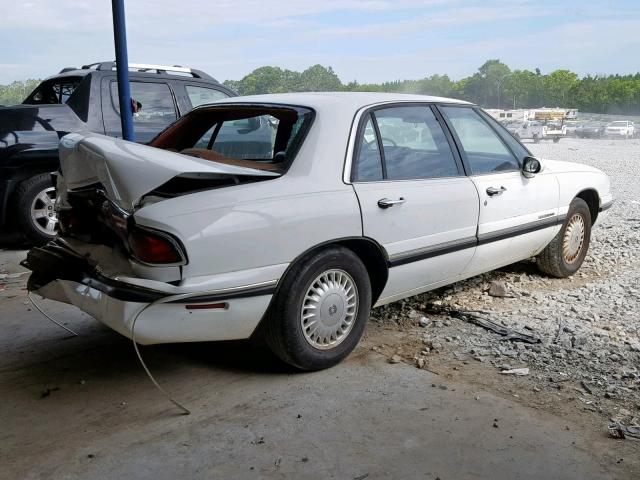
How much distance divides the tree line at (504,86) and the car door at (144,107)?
1229 millimetres

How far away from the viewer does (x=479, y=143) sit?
4645 mm

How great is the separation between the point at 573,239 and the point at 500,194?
1380 mm

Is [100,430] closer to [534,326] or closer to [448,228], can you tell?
[448,228]

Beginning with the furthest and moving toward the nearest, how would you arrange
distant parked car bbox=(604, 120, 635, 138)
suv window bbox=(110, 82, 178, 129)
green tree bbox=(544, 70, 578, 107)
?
distant parked car bbox=(604, 120, 635, 138) → green tree bbox=(544, 70, 578, 107) → suv window bbox=(110, 82, 178, 129)

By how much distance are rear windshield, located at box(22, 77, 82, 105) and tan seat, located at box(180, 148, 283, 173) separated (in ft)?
12.1

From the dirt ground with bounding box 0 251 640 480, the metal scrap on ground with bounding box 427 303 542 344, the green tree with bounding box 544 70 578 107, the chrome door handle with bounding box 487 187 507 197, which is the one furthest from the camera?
the green tree with bounding box 544 70 578 107

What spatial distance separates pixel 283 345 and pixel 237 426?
54 centimetres

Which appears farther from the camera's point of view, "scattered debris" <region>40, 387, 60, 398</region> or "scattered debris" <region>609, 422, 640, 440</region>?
"scattered debris" <region>40, 387, 60, 398</region>

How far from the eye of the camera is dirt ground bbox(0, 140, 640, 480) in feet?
8.86

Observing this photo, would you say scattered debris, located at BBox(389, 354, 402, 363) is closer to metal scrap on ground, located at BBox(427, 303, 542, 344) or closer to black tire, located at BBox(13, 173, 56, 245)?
metal scrap on ground, located at BBox(427, 303, 542, 344)

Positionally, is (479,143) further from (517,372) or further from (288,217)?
(288,217)

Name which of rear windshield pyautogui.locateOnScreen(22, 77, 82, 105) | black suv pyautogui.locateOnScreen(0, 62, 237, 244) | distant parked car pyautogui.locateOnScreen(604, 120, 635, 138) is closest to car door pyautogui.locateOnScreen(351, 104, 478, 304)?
black suv pyautogui.locateOnScreen(0, 62, 237, 244)

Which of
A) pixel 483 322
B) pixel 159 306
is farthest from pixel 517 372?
pixel 159 306

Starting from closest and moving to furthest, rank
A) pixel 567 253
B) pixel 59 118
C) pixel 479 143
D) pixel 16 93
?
pixel 479 143, pixel 567 253, pixel 59 118, pixel 16 93
